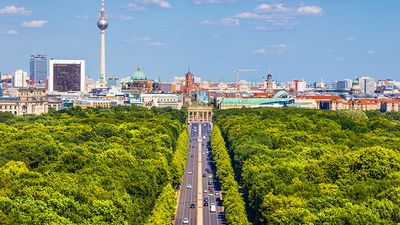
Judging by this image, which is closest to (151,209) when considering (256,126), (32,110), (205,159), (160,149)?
(160,149)

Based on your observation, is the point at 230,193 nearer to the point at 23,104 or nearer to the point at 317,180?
the point at 317,180

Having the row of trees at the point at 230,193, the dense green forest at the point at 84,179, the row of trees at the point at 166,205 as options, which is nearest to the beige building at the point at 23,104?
the dense green forest at the point at 84,179

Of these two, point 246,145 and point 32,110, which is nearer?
point 246,145

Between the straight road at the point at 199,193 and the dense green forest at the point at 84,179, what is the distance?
6.39ft

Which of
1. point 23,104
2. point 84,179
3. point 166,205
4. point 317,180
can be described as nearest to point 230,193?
point 166,205

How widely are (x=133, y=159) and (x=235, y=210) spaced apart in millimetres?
12682

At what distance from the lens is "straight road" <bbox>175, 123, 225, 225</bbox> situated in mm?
65438

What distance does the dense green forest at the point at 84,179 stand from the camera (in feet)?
150

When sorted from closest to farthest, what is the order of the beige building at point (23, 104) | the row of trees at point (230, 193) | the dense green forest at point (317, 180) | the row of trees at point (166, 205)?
1. the dense green forest at point (317, 180)
2. the row of trees at point (166, 205)
3. the row of trees at point (230, 193)
4. the beige building at point (23, 104)

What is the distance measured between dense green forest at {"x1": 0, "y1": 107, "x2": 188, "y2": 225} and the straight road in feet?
6.39

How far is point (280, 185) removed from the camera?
58.2 m

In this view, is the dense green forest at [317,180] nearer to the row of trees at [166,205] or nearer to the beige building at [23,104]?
the row of trees at [166,205]

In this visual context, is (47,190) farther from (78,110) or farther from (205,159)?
(78,110)

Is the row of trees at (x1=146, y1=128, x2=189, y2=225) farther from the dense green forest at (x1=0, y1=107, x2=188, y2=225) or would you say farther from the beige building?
the beige building
